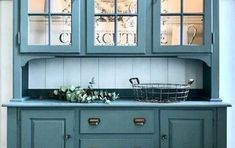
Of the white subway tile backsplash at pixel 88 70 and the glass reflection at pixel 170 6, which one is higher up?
the glass reflection at pixel 170 6

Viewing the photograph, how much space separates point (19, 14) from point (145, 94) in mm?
1057

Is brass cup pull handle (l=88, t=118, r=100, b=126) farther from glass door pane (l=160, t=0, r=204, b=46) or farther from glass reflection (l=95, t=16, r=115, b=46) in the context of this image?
glass door pane (l=160, t=0, r=204, b=46)

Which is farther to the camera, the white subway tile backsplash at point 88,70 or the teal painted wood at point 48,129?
the white subway tile backsplash at point 88,70

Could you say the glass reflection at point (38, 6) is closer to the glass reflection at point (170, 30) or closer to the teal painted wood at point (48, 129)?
the teal painted wood at point (48, 129)

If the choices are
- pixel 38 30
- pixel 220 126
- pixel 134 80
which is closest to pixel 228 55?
pixel 220 126

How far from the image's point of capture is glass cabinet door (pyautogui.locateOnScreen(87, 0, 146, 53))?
8.02ft

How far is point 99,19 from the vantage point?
2475 millimetres

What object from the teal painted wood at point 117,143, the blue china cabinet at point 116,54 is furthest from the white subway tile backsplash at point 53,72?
the teal painted wood at point 117,143

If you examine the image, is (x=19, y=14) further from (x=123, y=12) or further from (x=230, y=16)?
(x=230, y=16)

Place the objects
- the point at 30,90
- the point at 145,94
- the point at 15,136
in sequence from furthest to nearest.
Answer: the point at 30,90 < the point at 145,94 < the point at 15,136

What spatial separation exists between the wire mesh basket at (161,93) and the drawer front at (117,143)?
1.00 ft

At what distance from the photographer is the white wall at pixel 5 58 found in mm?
2770

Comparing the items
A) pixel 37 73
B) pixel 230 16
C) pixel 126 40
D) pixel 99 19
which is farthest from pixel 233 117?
pixel 37 73

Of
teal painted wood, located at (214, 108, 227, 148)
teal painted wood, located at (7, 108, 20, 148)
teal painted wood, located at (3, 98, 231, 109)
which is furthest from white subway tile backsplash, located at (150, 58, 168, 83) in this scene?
teal painted wood, located at (7, 108, 20, 148)
